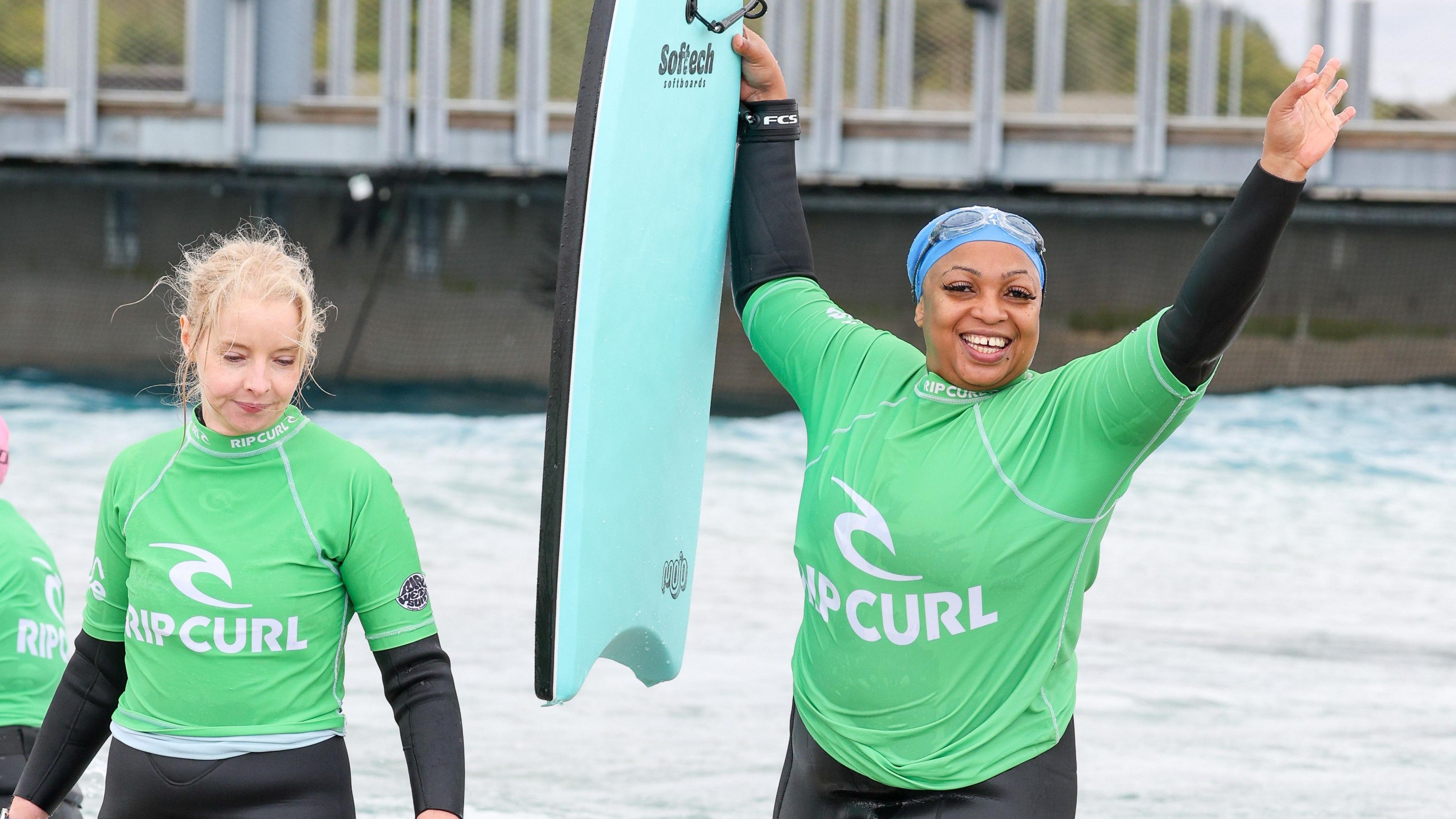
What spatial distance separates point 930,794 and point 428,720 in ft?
2.13

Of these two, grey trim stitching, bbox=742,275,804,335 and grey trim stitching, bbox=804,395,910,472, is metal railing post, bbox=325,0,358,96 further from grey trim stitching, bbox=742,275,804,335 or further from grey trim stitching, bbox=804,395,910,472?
grey trim stitching, bbox=804,395,910,472

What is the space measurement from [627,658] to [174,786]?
790mm

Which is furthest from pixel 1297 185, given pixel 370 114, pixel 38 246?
pixel 38 246

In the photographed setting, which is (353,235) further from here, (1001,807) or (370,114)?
(1001,807)

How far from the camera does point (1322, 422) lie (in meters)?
12.8

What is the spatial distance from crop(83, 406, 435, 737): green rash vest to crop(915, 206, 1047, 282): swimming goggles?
0.81m

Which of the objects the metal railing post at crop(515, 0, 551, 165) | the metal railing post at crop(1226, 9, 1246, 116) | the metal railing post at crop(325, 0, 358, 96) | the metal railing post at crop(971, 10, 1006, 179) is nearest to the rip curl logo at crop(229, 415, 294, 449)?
the metal railing post at crop(971, 10, 1006, 179)

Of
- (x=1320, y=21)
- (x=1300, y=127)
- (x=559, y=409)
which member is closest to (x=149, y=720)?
(x=559, y=409)

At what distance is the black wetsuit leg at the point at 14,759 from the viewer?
2.67 meters

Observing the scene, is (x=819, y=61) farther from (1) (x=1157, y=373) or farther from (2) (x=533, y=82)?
(1) (x=1157, y=373)

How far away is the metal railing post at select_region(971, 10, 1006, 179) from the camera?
468 inches

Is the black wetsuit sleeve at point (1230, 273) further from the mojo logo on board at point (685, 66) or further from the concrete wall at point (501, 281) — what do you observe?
the concrete wall at point (501, 281)

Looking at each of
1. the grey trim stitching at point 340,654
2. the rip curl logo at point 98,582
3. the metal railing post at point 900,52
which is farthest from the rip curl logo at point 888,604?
the metal railing post at point 900,52

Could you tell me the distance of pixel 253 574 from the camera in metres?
1.88
